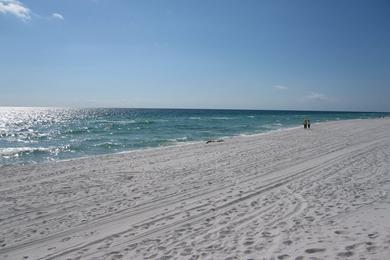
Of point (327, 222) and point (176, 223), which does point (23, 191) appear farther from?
point (327, 222)

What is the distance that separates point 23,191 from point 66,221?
380cm

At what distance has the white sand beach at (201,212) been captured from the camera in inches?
209

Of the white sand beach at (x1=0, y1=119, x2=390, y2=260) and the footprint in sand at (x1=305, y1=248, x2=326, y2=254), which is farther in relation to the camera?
the white sand beach at (x1=0, y1=119, x2=390, y2=260)

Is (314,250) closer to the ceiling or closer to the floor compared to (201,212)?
closer to the ceiling

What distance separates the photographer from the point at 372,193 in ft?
26.9

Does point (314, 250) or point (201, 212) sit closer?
point (314, 250)

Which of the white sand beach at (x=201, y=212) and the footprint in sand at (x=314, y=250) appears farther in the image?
the white sand beach at (x=201, y=212)

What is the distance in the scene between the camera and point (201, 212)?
7281 mm

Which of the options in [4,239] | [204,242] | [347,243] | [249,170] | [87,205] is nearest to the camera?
[347,243]

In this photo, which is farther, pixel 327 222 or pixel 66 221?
pixel 66 221

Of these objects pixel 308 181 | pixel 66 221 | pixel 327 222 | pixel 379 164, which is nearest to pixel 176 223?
pixel 66 221

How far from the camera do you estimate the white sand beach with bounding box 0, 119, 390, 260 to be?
5.30m

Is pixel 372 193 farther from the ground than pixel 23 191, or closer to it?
farther from the ground

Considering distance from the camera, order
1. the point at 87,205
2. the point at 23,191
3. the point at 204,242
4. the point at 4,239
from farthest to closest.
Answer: the point at 23,191
the point at 87,205
the point at 4,239
the point at 204,242
